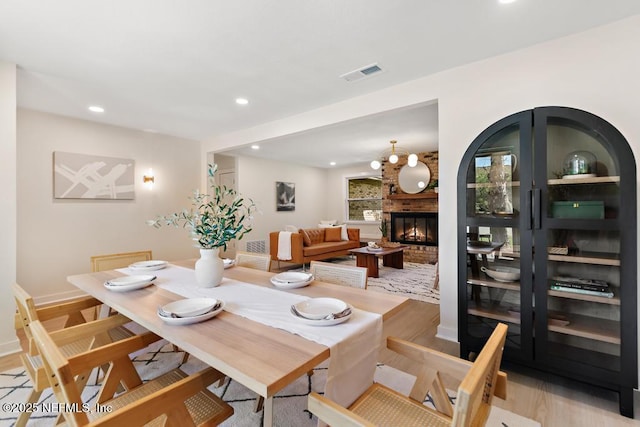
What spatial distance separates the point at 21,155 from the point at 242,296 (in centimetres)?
395

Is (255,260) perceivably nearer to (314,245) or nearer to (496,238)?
(496,238)

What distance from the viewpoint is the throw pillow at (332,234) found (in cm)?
701

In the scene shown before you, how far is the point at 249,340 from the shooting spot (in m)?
1.15

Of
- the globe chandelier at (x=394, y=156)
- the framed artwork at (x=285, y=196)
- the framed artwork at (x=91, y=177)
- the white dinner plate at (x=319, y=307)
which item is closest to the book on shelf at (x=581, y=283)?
the white dinner plate at (x=319, y=307)

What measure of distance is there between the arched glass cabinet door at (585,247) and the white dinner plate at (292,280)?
5.18 ft

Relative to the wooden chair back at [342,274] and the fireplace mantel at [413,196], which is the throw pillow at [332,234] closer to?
the fireplace mantel at [413,196]

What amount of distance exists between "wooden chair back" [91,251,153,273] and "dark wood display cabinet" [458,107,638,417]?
9.65 ft

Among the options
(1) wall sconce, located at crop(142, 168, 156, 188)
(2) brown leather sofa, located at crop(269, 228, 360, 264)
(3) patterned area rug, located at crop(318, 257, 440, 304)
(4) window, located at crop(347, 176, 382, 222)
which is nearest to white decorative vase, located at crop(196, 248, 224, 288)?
(3) patterned area rug, located at crop(318, 257, 440, 304)

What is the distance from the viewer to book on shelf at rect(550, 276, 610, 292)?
6.10 ft

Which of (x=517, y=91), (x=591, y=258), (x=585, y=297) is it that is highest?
(x=517, y=91)

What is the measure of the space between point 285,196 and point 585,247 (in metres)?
6.60

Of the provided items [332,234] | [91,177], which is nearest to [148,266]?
[91,177]

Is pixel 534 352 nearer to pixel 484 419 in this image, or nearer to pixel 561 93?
pixel 484 419

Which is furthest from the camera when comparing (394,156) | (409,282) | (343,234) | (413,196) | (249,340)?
(343,234)
